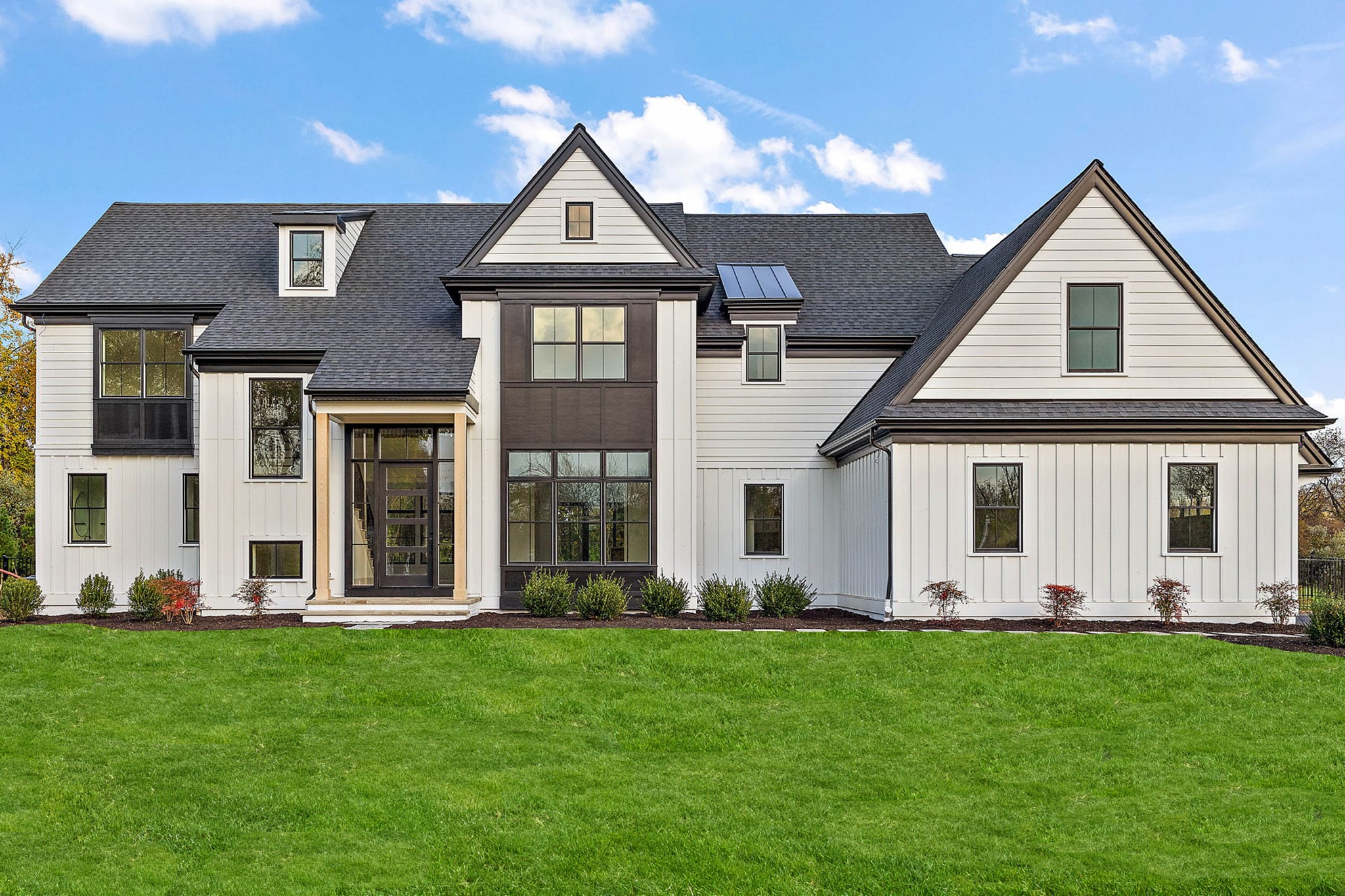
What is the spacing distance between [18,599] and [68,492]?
10.0 feet

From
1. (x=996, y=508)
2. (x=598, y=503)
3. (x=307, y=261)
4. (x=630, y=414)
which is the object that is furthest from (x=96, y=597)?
(x=996, y=508)

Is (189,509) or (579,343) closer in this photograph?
(579,343)

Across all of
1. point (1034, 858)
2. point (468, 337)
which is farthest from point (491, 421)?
point (1034, 858)

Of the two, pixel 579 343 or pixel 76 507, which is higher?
pixel 579 343

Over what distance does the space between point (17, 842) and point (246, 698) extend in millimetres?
3981

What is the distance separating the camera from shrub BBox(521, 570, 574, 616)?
659 inches

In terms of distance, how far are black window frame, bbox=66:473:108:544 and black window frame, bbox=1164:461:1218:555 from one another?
64.9 ft

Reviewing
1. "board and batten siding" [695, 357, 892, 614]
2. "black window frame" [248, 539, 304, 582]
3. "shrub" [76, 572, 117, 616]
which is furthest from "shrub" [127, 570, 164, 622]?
"board and batten siding" [695, 357, 892, 614]

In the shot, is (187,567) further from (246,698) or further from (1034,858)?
(1034,858)

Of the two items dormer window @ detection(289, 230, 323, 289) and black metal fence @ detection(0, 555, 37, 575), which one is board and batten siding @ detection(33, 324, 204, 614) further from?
black metal fence @ detection(0, 555, 37, 575)

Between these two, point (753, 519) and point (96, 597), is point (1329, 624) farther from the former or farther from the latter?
point (96, 597)

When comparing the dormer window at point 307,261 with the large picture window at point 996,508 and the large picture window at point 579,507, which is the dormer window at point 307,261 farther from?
the large picture window at point 996,508

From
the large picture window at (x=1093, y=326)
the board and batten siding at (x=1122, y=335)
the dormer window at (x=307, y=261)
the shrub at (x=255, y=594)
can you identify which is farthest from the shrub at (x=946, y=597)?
the dormer window at (x=307, y=261)

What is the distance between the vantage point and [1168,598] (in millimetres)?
16234
